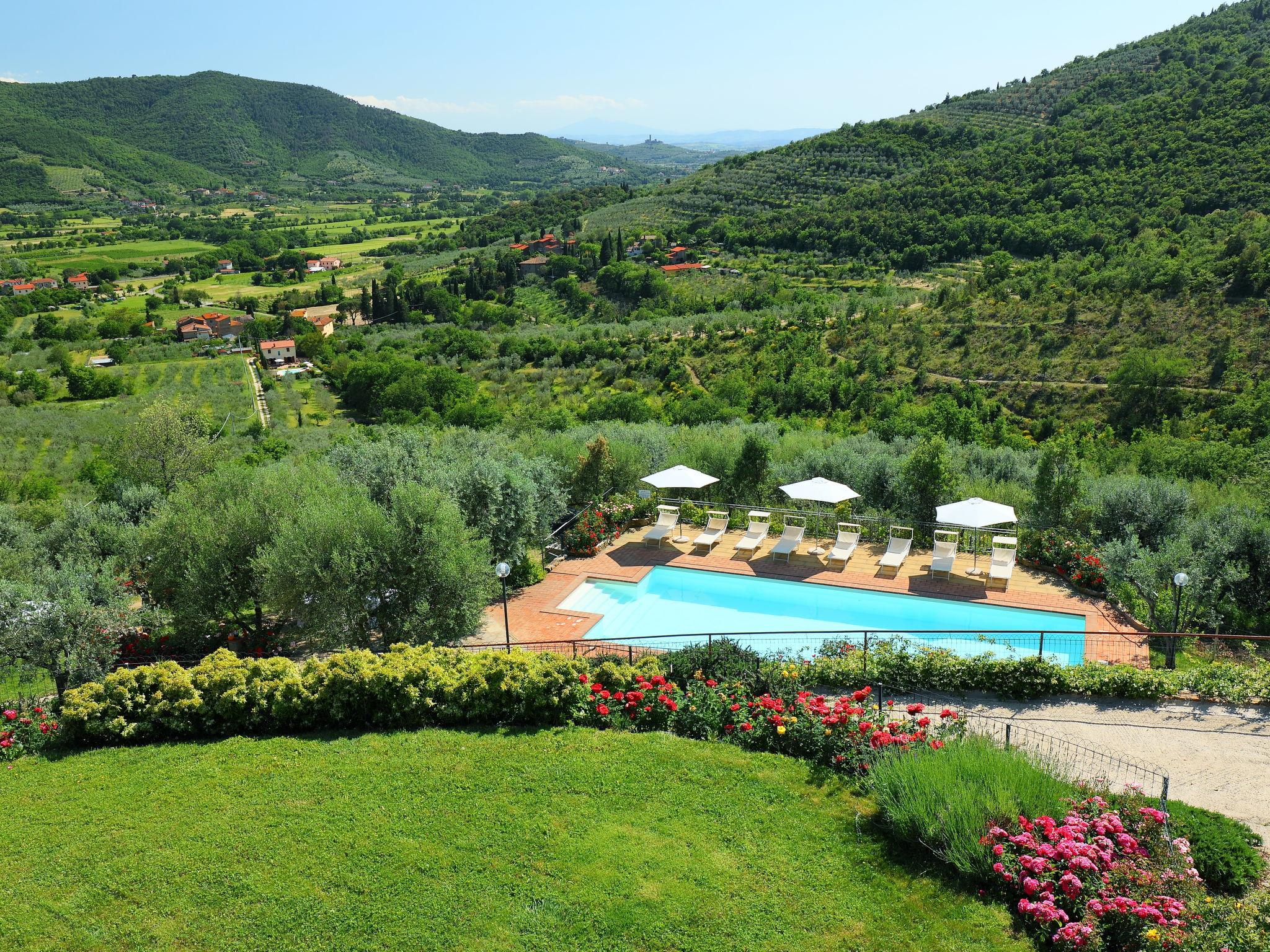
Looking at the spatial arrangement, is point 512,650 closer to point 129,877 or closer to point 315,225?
point 129,877

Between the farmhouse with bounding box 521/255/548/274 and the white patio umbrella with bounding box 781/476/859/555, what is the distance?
7562 cm

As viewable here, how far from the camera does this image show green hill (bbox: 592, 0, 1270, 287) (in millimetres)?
46406

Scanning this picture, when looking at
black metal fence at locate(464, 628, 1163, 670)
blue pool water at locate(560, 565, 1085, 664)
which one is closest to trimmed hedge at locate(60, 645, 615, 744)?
black metal fence at locate(464, 628, 1163, 670)

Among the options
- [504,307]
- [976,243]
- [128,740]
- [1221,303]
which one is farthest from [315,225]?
[128,740]

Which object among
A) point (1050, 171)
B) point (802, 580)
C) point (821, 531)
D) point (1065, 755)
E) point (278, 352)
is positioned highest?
point (1050, 171)

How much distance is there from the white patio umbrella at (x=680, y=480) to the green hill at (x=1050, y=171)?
107ft

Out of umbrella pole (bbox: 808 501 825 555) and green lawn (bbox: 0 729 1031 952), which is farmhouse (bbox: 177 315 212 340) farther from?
green lawn (bbox: 0 729 1031 952)

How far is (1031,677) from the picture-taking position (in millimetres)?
9719

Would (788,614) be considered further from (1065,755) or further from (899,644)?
(1065,755)

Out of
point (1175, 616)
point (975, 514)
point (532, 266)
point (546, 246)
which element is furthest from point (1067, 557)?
point (546, 246)

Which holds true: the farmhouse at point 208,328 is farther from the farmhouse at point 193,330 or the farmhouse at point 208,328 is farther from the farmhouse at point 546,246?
the farmhouse at point 546,246

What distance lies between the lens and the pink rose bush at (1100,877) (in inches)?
226

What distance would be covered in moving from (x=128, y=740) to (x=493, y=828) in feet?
16.3

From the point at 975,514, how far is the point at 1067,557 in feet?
5.32
